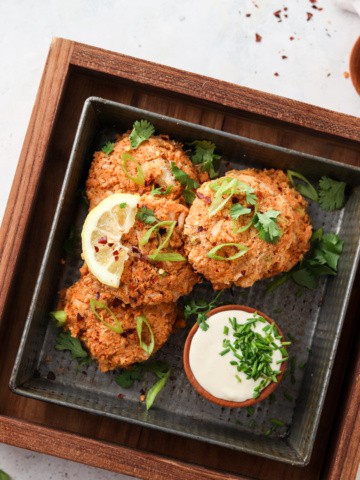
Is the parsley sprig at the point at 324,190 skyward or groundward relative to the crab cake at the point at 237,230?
skyward

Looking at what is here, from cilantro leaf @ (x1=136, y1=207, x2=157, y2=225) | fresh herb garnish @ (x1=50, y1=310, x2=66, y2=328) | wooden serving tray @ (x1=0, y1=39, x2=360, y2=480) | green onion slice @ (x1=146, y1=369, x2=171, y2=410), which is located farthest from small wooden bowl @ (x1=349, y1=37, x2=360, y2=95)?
fresh herb garnish @ (x1=50, y1=310, x2=66, y2=328)

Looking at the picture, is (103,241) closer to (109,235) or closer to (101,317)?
(109,235)

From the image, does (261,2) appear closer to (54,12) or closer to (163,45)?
(163,45)

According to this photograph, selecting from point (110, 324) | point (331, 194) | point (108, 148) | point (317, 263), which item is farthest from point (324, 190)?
point (110, 324)

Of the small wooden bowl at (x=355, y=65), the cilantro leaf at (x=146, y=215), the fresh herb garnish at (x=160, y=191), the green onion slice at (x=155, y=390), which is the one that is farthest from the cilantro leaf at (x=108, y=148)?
the small wooden bowl at (x=355, y=65)

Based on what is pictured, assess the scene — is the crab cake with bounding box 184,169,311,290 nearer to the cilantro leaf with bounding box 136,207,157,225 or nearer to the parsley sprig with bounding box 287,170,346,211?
the cilantro leaf with bounding box 136,207,157,225

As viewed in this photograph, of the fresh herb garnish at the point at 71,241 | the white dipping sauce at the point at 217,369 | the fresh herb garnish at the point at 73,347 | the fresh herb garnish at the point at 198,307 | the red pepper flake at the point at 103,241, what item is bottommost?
the fresh herb garnish at the point at 73,347

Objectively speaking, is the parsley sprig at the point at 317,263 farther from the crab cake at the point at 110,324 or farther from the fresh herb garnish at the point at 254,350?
the crab cake at the point at 110,324

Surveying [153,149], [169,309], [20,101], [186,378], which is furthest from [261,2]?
[186,378]
